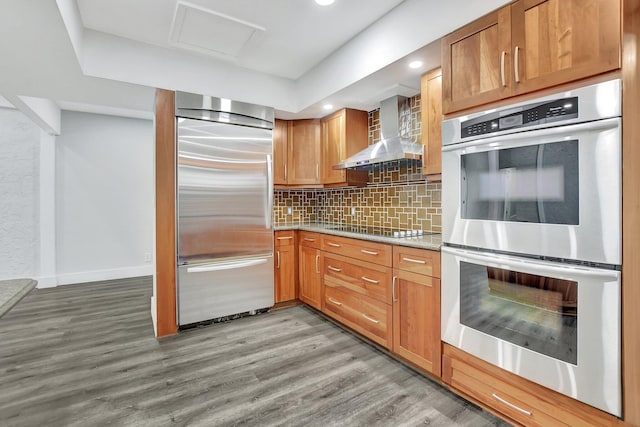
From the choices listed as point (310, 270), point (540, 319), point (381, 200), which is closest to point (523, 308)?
point (540, 319)

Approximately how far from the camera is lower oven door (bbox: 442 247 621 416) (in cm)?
132

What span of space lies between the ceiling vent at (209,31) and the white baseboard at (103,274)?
3309 mm

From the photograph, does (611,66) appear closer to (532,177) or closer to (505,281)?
(532,177)

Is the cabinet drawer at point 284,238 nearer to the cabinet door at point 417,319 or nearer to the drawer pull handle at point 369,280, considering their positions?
the drawer pull handle at point 369,280

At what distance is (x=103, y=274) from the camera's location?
4977 mm

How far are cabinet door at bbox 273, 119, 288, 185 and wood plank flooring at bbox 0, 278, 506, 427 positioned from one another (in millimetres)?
1719

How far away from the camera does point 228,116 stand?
10.5 feet

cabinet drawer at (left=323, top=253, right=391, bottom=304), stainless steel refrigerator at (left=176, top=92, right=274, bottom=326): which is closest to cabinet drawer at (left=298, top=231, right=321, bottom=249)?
cabinet drawer at (left=323, top=253, right=391, bottom=304)

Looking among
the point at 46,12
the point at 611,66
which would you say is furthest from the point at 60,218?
the point at 611,66

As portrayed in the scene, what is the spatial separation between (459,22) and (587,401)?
213 centimetres

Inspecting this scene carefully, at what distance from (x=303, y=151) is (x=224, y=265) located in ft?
5.70

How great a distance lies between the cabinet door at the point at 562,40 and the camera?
1.33m

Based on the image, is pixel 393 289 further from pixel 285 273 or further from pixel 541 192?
pixel 285 273

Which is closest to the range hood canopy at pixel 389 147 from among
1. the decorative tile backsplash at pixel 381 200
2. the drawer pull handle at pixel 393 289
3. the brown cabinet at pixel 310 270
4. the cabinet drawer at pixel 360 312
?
the decorative tile backsplash at pixel 381 200
